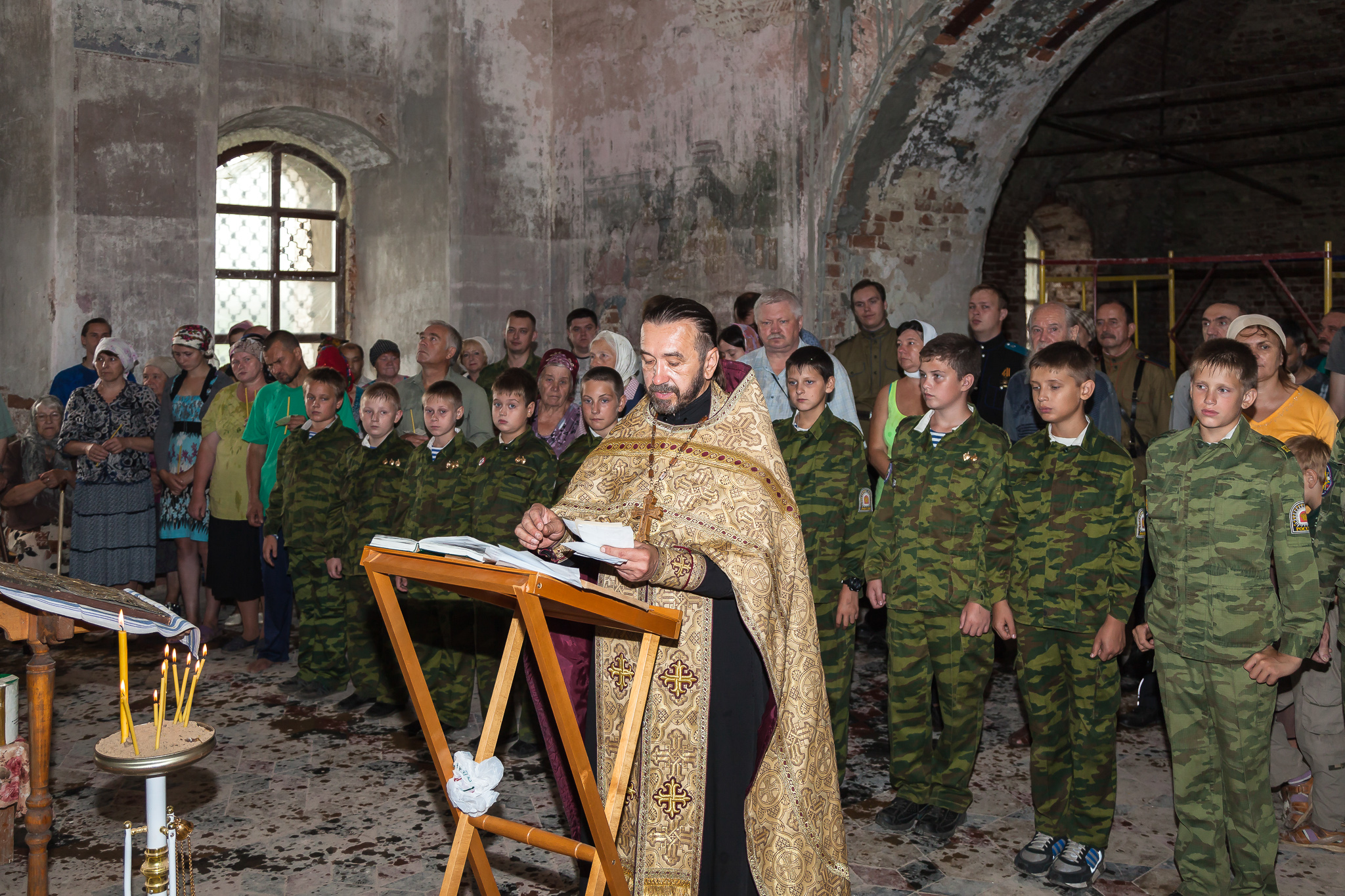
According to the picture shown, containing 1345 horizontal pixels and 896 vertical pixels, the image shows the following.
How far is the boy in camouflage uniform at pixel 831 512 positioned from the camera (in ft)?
14.8

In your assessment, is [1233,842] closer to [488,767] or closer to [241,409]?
[488,767]

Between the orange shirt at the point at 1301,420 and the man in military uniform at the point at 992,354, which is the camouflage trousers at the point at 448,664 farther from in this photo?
the orange shirt at the point at 1301,420

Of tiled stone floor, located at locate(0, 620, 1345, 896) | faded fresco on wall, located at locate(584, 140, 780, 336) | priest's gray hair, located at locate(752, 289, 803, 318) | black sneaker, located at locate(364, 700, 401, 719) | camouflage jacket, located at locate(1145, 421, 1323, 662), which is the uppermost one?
faded fresco on wall, located at locate(584, 140, 780, 336)

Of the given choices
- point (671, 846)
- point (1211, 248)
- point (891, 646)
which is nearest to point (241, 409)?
point (891, 646)

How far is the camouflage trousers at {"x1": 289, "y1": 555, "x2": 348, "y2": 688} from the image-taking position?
593 cm

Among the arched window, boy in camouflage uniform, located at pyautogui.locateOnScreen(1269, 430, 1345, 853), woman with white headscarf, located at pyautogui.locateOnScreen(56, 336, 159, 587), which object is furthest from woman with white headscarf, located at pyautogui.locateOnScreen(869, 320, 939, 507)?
the arched window

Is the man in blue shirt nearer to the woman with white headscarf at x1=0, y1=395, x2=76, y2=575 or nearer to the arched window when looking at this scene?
the woman with white headscarf at x1=0, y1=395, x2=76, y2=575

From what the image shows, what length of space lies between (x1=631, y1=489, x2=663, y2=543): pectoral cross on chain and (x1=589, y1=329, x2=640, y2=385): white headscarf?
255 centimetres

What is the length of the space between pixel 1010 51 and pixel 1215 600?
5.27 metres

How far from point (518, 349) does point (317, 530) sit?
2.23m

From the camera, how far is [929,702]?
4250 mm

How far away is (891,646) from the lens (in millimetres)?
4277

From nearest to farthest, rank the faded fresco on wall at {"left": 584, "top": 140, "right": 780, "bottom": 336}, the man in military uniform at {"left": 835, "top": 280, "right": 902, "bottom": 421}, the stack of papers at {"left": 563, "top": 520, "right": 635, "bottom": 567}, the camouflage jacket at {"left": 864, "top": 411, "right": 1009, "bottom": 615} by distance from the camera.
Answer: the stack of papers at {"left": 563, "top": 520, "right": 635, "bottom": 567}
the camouflage jacket at {"left": 864, "top": 411, "right": 1009, "bottom": 615}
the man in military uniform at {"left": 835, "top": 280, "right": 902, "bottom": 421}
the faded fresco on wall at {"left": 584, "top": 140, "right": 780, "bottom": 336}

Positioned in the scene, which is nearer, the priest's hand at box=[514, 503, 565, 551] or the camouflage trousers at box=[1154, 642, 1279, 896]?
the priest's hand at box=[514, 503, 565, 551]
